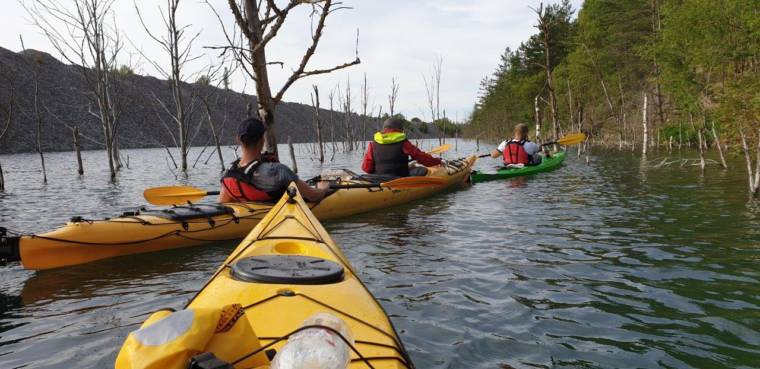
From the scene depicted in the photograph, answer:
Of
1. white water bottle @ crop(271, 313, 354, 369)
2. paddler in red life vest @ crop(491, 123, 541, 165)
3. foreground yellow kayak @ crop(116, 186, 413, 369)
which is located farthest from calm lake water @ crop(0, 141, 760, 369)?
paddler in red life vest @ crop(491, 123, 541, 165)

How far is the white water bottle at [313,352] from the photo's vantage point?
56.2 inches

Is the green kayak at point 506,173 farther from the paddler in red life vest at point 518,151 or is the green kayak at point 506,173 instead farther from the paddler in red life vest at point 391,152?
the paddler in red life vest at point 391,152

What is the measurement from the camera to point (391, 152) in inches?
392

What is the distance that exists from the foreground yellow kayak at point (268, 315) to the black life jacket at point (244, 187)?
103 inches

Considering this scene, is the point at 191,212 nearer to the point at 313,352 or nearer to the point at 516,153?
the point at 313,352

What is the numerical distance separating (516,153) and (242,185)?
9470 millimetres

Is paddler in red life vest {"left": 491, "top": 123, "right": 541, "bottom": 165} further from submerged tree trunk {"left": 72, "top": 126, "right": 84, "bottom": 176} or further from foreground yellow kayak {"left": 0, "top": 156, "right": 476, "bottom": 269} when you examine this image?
submerged tree trunk {"left": 72, "top": 126, "right": 84, "bottom": 176}

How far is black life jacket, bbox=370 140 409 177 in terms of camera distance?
9.91m

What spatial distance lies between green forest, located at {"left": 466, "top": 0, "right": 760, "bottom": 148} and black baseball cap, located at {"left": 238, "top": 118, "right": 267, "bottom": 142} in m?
8.39

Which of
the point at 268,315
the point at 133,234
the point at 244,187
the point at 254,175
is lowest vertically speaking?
the point at 133,234

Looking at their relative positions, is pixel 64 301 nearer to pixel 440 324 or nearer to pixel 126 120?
pixel 440 324

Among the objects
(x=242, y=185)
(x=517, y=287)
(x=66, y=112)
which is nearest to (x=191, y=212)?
(x=242, y=185)

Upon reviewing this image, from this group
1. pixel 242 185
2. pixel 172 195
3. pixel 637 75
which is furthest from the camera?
pixel 637 75

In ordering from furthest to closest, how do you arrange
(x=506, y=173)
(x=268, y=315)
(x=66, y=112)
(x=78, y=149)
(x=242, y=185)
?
(x=66, y=112) → (x=78, y=149) → (x=506, y=173) → (x=242, y=185) → (x=268, y=315)
